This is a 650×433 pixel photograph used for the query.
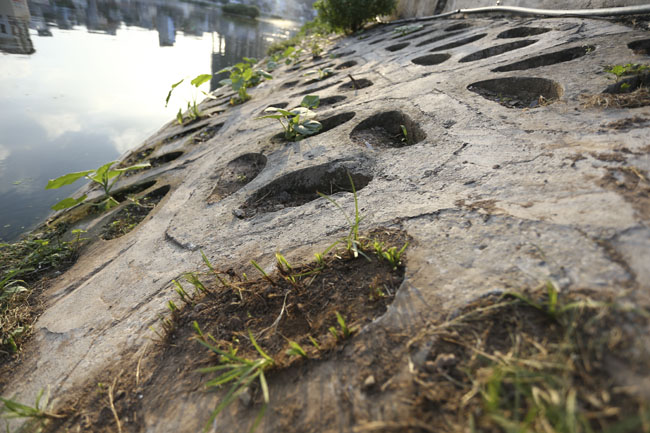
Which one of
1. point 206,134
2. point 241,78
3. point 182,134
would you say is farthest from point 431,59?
point 182,134

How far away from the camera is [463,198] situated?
4.97ft

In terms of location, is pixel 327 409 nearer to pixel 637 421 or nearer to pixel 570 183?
pixel 637 421

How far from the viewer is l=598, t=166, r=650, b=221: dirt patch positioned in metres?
1.09

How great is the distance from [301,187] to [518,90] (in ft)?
6.40

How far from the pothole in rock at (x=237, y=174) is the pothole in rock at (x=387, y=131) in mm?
857

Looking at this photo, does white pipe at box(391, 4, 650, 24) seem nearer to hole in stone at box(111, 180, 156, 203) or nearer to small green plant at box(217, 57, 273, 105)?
small green plant at box(217, 57, 273, 105)

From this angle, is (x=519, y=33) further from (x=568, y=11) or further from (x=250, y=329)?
(x=250, y=329)

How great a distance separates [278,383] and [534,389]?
684 millimetres

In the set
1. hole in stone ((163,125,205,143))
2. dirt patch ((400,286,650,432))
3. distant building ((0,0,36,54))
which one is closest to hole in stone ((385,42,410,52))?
hole in stone ((163,125,205,143))

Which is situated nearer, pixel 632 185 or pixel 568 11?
pixel 632 185

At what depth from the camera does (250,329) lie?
1.26 metres

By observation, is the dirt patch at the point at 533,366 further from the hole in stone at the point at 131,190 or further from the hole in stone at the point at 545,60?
the hole in stone at the point at 131,190

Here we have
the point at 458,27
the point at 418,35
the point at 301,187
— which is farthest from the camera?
the point at 418,35

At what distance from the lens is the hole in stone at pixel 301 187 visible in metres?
2.21
